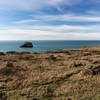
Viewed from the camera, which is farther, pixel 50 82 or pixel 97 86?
pixel 50 82

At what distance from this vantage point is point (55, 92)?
8.13 meters

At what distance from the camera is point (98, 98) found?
717cm

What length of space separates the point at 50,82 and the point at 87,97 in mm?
3660

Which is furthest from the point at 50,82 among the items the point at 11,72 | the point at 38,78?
the point at 11,72

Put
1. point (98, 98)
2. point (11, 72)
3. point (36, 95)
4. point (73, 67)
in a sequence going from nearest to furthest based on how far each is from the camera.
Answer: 1. point (98, 98)
2. point (36, 95)
3. point (11, 72)
4. point (73, 67)

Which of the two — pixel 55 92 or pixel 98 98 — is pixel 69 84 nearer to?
pixel 55 92

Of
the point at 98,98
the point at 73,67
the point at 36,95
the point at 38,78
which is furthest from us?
the point at 73,67

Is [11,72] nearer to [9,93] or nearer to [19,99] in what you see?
[9,93]

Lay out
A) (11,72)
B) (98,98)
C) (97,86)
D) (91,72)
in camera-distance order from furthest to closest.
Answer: (11,72), (91,72), (97,86), (98,98)

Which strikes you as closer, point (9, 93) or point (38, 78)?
point (9, 93)

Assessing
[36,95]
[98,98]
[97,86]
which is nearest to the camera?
[98,98]

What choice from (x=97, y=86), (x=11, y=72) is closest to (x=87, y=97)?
(x=97, y=86)

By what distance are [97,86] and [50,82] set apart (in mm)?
3928

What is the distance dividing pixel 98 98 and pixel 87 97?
2.21 ft
